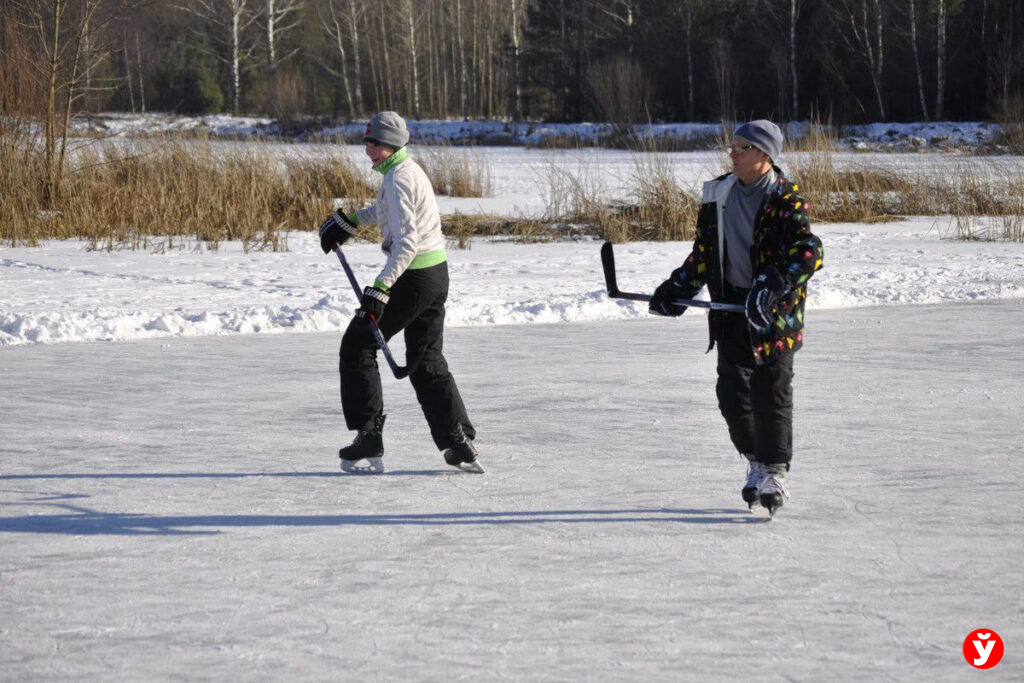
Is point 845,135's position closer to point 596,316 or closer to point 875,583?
point 596,316

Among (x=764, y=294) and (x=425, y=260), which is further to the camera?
(x=425, y=260)

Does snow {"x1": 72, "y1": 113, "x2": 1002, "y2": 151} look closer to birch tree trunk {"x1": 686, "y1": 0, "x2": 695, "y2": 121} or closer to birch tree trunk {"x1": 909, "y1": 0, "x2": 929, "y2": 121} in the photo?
birch tree trunk {"x1": 909, "y1": 0, "x2": 929, "y2": 121}

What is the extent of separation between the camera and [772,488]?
392 cm

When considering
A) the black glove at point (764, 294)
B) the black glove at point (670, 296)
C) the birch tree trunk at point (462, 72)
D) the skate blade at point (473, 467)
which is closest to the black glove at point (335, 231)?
the skate blade at point (473, 467)

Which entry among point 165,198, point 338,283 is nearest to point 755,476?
point 338,283

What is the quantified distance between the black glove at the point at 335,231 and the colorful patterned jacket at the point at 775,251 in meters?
1.28

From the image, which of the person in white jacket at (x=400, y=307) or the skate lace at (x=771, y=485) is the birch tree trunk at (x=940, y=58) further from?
the skate lace at (x=771, y=485)

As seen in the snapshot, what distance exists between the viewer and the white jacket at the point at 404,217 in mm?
4193

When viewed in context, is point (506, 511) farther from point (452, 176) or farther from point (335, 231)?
point (452, 176)

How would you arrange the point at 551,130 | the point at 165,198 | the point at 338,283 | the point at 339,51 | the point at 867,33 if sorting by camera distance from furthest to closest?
the point at 339,51 → the point at 551,130 → the point at 867,33 → the point at 165,198 → the point at 338,283

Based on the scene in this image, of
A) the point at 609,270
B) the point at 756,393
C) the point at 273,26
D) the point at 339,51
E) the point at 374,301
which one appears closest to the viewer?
the point at 756,393

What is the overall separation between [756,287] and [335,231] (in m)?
1.65

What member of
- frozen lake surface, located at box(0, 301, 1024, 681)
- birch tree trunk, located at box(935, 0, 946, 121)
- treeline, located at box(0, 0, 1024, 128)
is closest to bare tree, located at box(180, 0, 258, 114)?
treeline, located at box(0, 0, 1024, 128)

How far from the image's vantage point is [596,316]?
8609 millimetres
